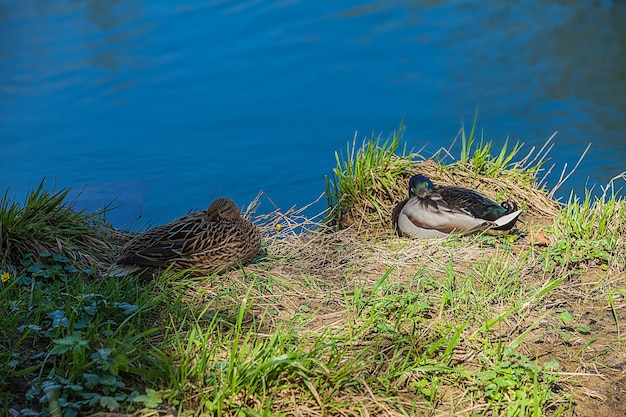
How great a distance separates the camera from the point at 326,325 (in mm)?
3863

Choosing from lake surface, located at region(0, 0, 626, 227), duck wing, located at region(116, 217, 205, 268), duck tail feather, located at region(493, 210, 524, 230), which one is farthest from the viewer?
lake surface, located at region(0, 0, 626, 227)

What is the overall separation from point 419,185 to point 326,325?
1.64 meters

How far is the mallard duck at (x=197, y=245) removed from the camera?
4.29m

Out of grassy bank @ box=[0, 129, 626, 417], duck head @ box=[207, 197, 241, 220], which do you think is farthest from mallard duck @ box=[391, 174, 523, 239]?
duck head @ box=[207, 197, 241, 220]

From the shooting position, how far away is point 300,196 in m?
6.76

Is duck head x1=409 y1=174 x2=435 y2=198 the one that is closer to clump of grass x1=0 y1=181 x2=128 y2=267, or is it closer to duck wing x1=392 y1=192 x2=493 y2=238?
duck wing x1=392 y1=192 x2=493 y2=238

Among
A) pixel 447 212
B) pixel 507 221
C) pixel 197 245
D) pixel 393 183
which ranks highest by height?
pixel 197 245

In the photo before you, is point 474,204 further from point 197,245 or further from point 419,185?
point 197,245

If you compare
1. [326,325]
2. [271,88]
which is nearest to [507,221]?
[326,325]

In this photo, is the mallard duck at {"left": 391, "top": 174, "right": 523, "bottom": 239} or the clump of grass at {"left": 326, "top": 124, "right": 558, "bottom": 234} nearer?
the mallard duck at {"left": 391, "top": 174, "right": 523, "bottom": 239}

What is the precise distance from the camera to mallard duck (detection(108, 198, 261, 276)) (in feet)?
14.1

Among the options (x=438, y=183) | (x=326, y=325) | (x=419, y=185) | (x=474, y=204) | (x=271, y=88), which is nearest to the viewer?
(x=326, y=325)

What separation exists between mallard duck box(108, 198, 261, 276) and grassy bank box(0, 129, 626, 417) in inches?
3.7

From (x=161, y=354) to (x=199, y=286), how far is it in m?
0.99
